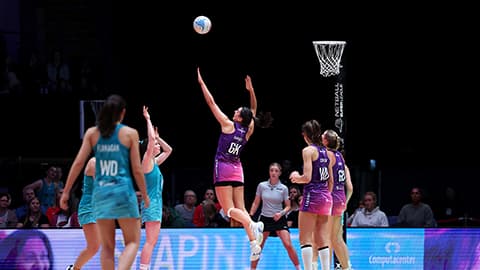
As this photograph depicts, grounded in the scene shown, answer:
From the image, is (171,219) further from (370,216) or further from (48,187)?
(370,216)

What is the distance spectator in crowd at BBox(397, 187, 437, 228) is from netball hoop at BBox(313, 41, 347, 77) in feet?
13.6

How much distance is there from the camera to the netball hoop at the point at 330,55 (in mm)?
12250

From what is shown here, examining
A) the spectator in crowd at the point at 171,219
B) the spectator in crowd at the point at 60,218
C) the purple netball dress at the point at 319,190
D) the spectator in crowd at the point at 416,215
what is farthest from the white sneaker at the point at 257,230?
the spectator in crowd at the point at 416,215

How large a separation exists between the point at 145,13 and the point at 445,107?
6912 mm

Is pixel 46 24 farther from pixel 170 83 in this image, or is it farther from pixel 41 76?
pixel 170 83

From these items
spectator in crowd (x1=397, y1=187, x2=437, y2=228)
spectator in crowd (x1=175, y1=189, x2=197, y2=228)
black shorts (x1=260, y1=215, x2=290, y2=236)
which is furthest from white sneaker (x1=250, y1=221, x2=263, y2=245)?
spectator in crowd (x1=397, y1=187, x2=437, y2=228)

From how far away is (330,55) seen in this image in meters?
12.4

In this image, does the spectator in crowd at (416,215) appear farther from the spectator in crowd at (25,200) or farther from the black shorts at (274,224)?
the spectator in crowd at (25,200)

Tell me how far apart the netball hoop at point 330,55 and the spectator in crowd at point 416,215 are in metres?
4.13

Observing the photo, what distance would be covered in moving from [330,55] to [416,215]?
4.54 meters

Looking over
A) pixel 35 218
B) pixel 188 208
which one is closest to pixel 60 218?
pixel 35 218

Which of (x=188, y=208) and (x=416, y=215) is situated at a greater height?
(x=188, y=208)

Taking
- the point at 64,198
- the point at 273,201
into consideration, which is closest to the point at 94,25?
the point at 273,201

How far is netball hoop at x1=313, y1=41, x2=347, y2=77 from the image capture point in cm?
1225
